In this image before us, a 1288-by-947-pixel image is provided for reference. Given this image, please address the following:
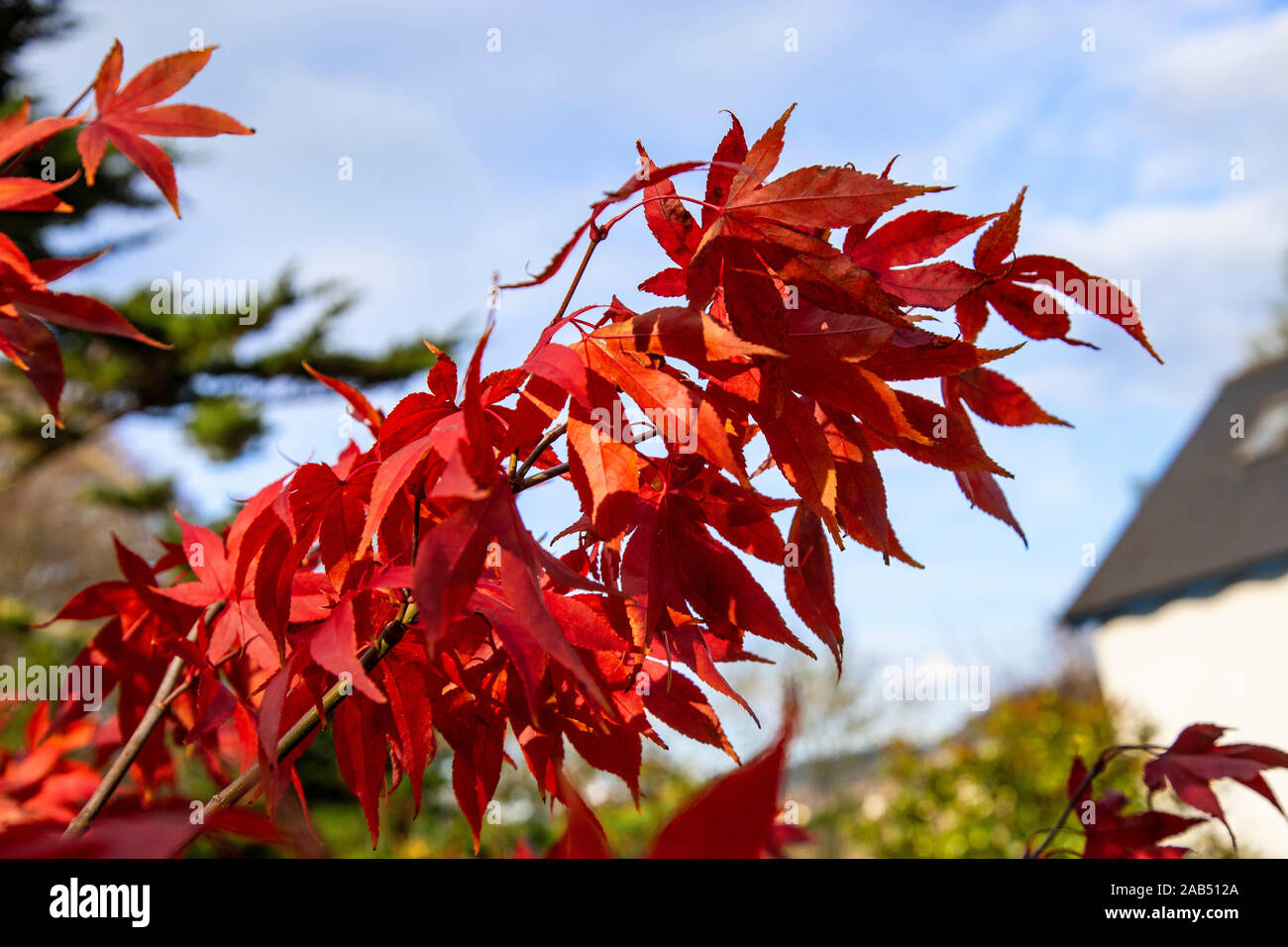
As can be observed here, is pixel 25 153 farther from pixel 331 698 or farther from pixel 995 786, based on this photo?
pixel 995 786

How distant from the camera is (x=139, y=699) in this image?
119 cm

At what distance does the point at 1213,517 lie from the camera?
13.9 metres

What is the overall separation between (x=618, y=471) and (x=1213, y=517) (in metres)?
15.7

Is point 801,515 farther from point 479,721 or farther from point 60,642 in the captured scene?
point 60,642

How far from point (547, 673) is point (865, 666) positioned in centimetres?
1830

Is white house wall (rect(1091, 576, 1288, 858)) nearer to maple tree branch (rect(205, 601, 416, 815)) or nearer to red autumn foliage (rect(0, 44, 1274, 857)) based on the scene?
red autumn foliage (rect(0, 44, 1274, 857))

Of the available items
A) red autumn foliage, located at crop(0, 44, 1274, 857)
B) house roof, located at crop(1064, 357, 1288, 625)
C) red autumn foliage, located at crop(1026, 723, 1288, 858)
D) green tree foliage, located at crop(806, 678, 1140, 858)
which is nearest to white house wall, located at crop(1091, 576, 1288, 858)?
house roof, located at crop(1064, 357, 1288, 625)

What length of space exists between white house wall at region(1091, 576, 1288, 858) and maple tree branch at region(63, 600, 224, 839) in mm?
11343

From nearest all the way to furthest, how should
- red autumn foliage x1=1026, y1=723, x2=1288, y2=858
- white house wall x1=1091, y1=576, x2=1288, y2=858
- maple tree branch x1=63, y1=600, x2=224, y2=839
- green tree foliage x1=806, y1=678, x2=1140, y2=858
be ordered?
maple tree branch x1=63, y1=600, x2=224, y2=839, red autumn foliage x1=1026, y1=723, x2=1288, y2=858, green tree foliage x1=806, y1=678, x2=1140, y2=858, white house wall x1=1091, y1=576, x2=1288, y2=858

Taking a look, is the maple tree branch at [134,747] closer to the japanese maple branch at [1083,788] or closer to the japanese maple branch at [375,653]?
the japanese maple branch at [375,653]

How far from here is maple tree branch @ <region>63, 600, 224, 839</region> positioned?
2.80 feet

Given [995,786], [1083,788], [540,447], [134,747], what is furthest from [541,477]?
[995,786]
